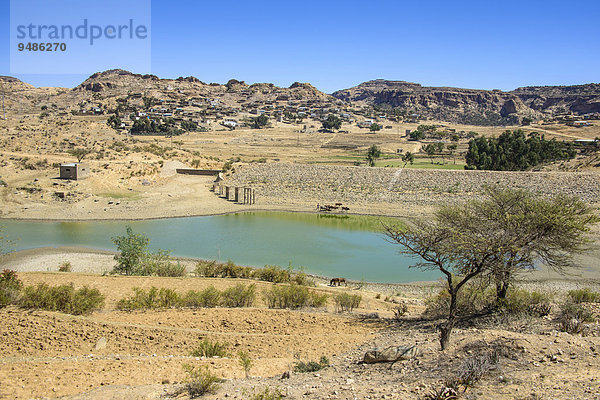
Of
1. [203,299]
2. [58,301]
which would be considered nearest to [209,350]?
[203,299]

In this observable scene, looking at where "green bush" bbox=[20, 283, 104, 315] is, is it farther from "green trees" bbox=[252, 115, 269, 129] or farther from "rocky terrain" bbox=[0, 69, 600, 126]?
"rocky terrain" bbox=[0, 69, 600, 126]

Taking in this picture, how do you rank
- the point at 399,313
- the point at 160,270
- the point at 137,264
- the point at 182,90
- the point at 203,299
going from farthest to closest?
the point at 182,90, the point at 137,264, the point at 160,270, the point at 399,313, the point at 203,299

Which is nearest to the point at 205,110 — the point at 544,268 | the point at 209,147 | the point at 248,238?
the point at 209,147

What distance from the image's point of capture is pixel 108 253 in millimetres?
27922

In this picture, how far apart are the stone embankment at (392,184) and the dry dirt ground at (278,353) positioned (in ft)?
102

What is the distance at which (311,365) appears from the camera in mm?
10195

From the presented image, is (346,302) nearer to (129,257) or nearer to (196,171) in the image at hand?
(129,257)

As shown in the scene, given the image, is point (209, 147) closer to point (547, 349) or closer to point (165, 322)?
point (165, 322)

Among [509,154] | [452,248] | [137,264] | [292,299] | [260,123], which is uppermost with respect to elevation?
[260,123]

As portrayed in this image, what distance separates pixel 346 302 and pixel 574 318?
23.6ft

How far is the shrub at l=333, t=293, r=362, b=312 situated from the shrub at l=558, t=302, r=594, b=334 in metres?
6.75

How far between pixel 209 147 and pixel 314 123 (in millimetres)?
56660

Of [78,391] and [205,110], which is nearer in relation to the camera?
[78,391]

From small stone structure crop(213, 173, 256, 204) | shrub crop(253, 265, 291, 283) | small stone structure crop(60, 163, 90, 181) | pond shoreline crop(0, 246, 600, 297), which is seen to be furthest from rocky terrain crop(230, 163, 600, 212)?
shrub crop(253, 265, 291, 283)
